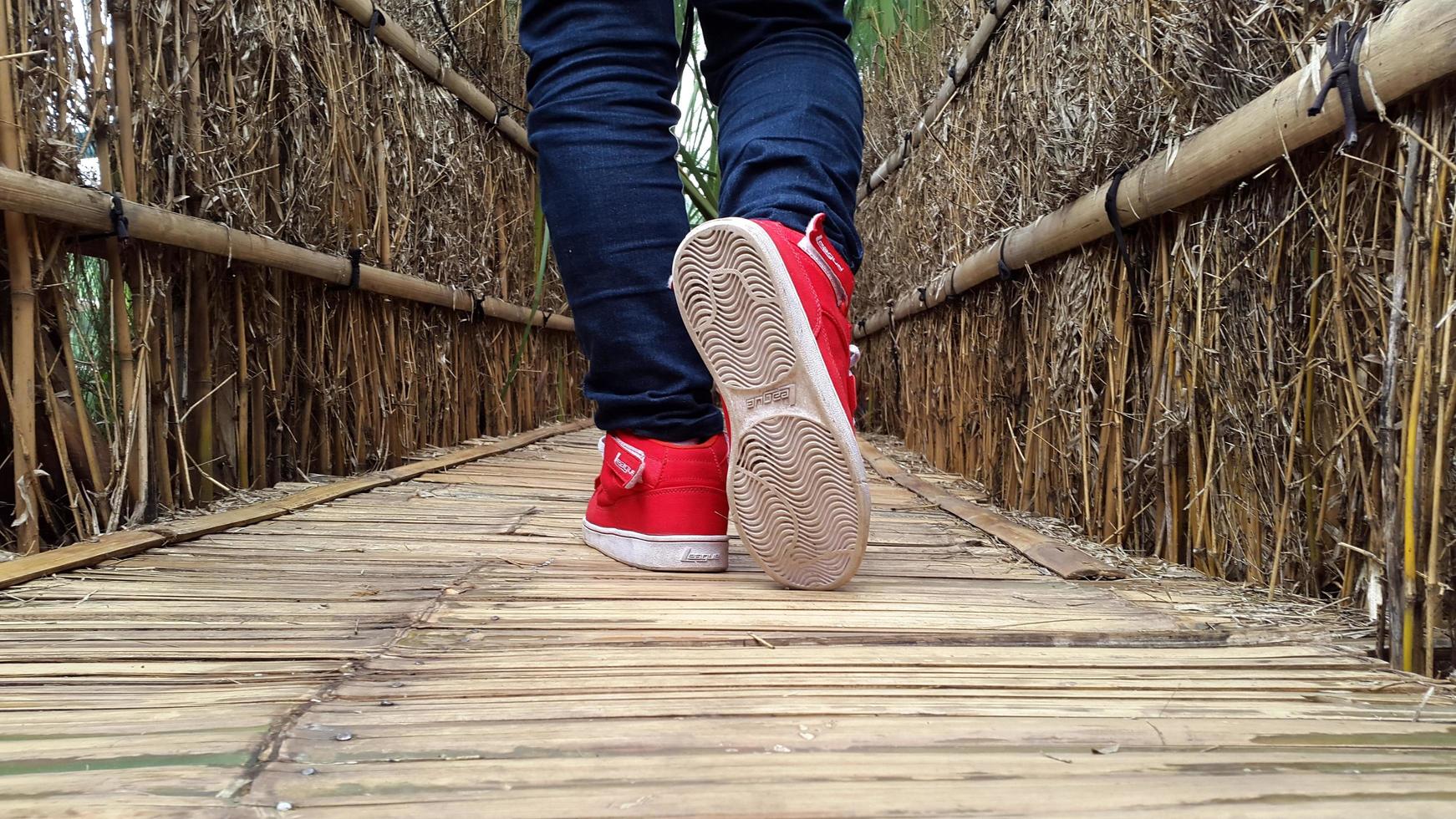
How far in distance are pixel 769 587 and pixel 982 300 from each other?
0.98m

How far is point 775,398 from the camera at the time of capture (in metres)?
0.82

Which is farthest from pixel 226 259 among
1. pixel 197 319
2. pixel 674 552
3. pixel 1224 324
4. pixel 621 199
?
pixel 1224 324

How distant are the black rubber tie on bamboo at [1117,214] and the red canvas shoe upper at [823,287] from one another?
339 millimetres

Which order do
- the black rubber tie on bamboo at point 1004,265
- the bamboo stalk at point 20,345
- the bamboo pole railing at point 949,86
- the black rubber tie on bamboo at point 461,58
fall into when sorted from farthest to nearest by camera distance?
the black rubber tie on bamboo at point 461,58 → the bamboo pole railing at point 949,86 → the black rubber tie on bamboo at point 1004,265 → the bamboo stalk at point 20,345

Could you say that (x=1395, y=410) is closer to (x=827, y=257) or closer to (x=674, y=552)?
(x=827, y=257)

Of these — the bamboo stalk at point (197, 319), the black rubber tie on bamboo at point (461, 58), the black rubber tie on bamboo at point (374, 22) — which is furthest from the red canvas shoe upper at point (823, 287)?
the black rubber tie on bamboo at point (461, 58)

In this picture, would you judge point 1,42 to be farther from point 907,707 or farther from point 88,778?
point 907,707

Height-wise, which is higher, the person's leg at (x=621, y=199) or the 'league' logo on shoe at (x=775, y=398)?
the person's leg at (x=621, y=199)

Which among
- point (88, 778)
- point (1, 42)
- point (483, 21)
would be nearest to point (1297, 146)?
point (88, 778)

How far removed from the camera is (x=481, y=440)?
7.94 ft

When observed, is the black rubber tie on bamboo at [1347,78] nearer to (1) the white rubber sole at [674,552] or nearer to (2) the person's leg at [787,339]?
(2) the person's leg at [787,339]

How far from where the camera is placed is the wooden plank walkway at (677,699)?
1.34 ft

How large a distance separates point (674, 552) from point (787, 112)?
456 millimetres

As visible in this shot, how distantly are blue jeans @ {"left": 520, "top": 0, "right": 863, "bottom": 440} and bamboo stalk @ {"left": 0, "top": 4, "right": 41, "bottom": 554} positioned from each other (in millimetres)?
494
